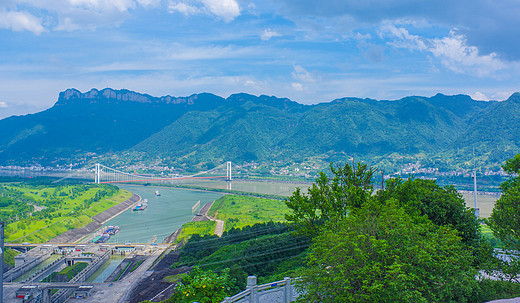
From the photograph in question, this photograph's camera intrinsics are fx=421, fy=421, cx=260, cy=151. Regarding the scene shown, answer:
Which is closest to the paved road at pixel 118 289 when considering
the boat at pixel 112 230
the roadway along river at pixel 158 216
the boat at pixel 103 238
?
the roadway along river at pixel 158 216

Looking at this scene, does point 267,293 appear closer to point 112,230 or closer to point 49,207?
point 112,230

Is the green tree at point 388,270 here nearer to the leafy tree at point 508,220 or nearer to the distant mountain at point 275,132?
the leafy tree at point 508,220

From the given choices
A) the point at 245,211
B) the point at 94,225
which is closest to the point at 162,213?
the point at 94,225

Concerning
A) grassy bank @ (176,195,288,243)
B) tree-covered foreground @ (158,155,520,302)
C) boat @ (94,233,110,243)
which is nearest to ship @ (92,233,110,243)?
boat @ (94,233,110,243)

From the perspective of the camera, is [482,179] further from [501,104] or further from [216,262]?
[216,262]

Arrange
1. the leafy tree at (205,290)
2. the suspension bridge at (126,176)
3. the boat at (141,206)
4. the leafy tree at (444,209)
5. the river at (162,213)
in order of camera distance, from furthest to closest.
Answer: the suspension bridge at (126,176), the boat at (141,206), the river at (162,213), the leafy tree at (444,209), the leafy tree at (205,290)

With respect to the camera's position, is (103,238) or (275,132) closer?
(103,238)

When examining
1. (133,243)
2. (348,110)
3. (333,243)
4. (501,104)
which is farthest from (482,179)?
(348,110)
